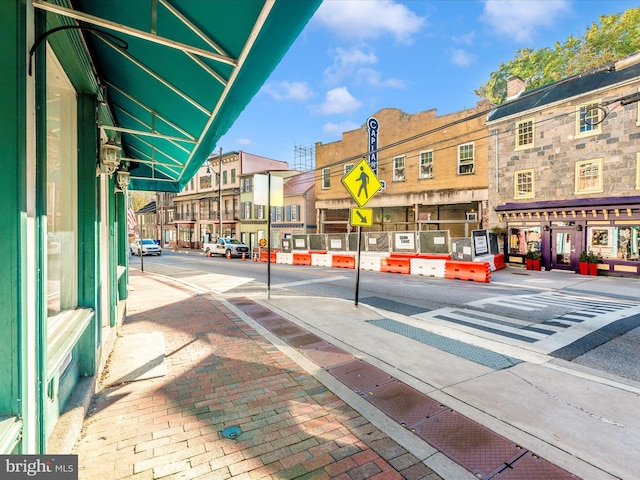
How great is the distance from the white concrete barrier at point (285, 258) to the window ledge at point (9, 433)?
21.1 meters

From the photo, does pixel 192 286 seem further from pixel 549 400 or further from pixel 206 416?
pixel 549 400

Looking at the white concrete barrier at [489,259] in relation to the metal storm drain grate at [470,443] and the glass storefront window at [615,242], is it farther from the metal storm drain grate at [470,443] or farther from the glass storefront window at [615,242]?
the metal storm drain grate at [470,443]

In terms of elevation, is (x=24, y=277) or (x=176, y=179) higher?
(x=176, y=179)

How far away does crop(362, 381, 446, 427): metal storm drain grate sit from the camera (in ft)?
11.4

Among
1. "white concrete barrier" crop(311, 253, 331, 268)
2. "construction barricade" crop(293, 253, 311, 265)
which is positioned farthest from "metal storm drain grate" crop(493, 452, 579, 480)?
"construction barricade" crop(293, 253, 311, 265)

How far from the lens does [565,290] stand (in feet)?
37.8

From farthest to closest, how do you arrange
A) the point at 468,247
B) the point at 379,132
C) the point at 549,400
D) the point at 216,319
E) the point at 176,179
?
the point at 379,132, the point at 468,247, the point at 176,179, the point at 216,319, the point at 549,400

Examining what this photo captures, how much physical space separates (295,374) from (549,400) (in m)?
3.10

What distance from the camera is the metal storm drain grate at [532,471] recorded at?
2609 millimetres

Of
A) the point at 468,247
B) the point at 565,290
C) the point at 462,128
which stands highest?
the point at 462,128

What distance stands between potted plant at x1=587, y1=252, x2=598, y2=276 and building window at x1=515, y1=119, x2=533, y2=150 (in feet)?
21.8

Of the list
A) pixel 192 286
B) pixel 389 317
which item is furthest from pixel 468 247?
pixel 192 286

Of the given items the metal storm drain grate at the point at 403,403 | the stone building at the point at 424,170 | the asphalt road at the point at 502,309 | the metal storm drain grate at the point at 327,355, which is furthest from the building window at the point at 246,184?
the metal storm drain grate at the point at 403,403

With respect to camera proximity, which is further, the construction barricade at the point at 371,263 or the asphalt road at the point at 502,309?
the construction barricade at the point at 371,263
